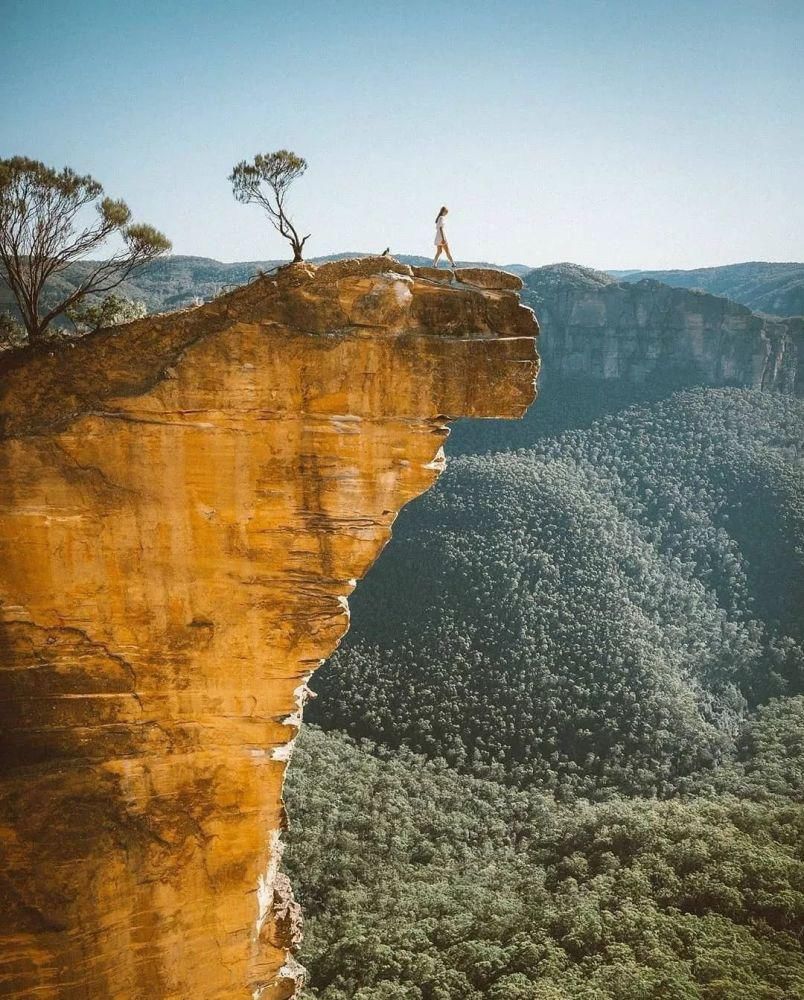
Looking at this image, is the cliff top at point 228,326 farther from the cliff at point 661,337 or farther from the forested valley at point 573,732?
the cliff at point 661,337

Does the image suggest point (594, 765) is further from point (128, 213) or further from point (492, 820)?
point (128, 213)

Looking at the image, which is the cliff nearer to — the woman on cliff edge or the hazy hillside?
the hazy hillside

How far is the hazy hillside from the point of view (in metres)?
125

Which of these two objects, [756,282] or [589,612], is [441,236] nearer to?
[589,612]

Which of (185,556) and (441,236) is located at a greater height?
(441,236)

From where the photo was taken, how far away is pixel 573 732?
1778 inches

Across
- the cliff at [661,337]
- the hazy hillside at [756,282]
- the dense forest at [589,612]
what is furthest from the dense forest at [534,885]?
the hazy hillside at [756,282]

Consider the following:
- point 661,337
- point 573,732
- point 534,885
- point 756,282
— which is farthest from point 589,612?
point 756,282

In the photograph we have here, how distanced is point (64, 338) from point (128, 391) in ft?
4.72

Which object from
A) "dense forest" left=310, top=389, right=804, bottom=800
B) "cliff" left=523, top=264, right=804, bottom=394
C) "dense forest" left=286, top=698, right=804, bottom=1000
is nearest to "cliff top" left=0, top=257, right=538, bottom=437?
"dense forest" left=286, top=698, right=804, bottom=1000

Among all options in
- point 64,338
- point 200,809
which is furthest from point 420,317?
point 200,809

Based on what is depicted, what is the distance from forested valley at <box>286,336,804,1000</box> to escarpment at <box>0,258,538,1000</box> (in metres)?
16.7

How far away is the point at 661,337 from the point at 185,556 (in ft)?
318

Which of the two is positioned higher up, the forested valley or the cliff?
the cliff
